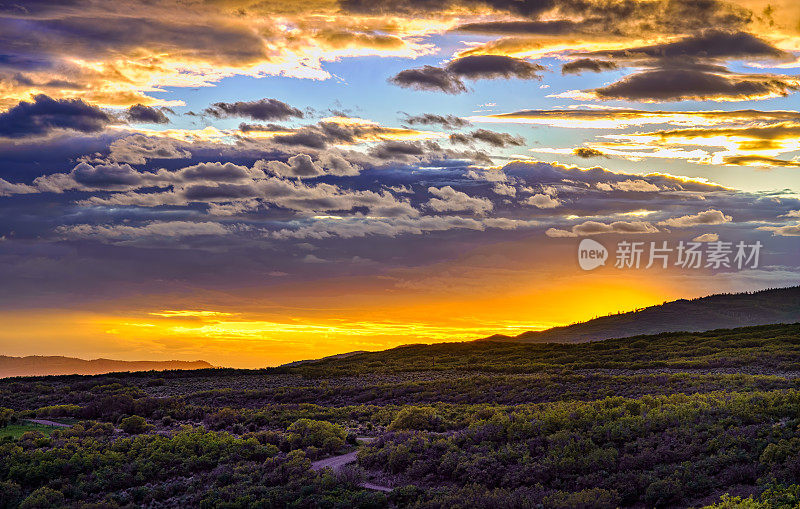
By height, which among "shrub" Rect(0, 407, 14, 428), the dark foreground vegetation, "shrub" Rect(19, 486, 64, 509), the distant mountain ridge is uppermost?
the distant mountain ridge

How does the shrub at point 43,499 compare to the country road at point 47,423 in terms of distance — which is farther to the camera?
the country road at point 47,423

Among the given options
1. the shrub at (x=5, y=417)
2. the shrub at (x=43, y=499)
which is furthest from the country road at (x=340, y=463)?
the shrub at (x=5, y=417)

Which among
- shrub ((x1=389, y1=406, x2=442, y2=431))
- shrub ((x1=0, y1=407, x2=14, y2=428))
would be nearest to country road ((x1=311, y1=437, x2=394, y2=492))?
shrub ((x1=389, y1=406, x2=442, y2=431))

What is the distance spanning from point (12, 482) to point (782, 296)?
15202 cm

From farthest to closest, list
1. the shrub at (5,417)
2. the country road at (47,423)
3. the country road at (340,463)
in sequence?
1. the country road at (47,423)
2. the shrub at (5,417)
3. the country road at (340,463)

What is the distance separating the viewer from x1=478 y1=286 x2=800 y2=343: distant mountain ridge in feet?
393

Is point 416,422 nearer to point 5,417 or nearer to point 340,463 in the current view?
point 340,463

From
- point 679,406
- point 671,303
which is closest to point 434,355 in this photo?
point 679,406

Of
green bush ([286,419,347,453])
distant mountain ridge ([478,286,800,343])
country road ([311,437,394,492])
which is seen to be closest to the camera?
country road ([311,437,394,492])

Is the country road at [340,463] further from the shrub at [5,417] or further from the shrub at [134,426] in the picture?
the shrub at [5,417]

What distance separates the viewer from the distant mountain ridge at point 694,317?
11975 centimetres

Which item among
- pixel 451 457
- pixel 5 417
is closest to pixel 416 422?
pixel 451 457

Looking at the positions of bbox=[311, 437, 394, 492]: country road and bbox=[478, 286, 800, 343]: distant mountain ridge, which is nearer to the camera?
bbox=[311, 437, 394, 492]: country road

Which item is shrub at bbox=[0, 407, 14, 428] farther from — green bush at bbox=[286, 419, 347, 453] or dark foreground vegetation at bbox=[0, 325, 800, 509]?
green bush at bbox=[286, 419, 347, 453]
